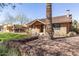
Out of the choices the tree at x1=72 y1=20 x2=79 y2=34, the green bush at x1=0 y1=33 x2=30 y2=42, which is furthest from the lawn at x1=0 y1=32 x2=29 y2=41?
the tree at x1=72 y1=20 x2=79 y2=34

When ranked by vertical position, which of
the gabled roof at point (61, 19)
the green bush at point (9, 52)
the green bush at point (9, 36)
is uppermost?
the gabled roof at point (61, 19)

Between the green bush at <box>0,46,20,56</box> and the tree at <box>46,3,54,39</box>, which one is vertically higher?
the tree at <box>46,3,54,39</box>

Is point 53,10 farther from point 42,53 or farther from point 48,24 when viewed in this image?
point 42,53

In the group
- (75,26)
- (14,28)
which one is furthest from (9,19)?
(75,26)

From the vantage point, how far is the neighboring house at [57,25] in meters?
1.82

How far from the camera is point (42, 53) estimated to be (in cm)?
181

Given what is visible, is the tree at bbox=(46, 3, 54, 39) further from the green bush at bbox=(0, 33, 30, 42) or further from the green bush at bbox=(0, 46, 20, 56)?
the green bush at bbox=(0, 46, 20, 56)

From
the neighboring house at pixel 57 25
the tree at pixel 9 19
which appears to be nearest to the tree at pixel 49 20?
the neighboring house at pixel 57 25

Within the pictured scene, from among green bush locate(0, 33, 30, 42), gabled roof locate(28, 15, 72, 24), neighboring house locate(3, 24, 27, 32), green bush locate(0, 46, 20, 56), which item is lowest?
green bush locate(0, 46, 20, 56)

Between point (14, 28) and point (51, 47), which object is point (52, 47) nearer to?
point (51, 47)

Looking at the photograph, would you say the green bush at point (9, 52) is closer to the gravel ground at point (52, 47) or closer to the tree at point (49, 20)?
the gravel ground at point (52, 47)

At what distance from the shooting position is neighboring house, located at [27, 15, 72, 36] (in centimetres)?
182

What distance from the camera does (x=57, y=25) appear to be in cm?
183

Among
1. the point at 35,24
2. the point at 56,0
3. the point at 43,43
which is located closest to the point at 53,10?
the point at 56,0
